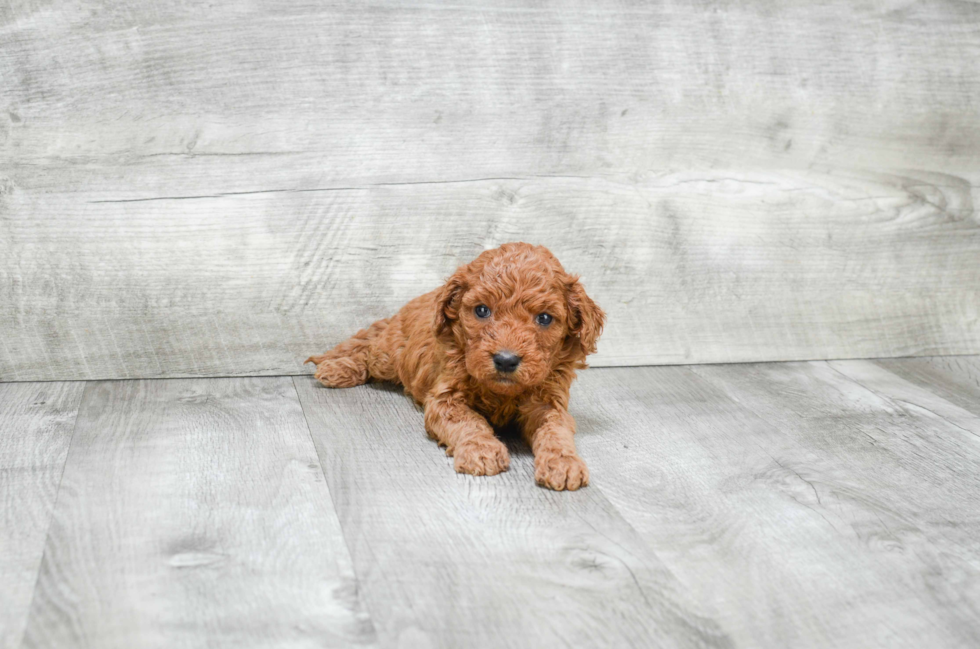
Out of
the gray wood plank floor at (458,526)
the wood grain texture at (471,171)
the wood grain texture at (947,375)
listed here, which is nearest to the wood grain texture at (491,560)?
the gray wood plank floor at (458,526)

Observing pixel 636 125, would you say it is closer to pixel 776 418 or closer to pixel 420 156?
pixel 420 156

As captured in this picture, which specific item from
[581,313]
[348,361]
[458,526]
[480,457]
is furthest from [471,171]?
[458,526]

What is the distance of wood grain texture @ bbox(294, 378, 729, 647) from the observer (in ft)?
5.37

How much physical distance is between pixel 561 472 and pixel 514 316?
431mm

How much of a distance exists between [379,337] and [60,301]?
1.07 metres

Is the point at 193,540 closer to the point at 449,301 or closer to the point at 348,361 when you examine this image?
the point at 449,301

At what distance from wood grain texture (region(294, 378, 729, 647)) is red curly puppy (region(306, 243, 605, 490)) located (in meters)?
0.08

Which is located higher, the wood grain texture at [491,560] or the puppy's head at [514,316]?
the puppy's head at [514,316]

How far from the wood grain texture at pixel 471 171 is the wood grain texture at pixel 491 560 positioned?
3.02ft

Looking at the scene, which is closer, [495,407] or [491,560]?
[491,560]

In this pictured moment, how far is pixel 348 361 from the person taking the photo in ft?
9.84

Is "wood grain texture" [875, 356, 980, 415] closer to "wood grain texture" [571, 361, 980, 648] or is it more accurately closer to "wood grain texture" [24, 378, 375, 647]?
"wood grain texture" [571, 361, 980, 648]

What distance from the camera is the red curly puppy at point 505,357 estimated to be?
2.29m

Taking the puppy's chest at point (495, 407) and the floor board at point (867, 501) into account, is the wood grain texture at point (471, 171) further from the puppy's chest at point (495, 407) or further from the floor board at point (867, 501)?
the puppy's chest at point (495, 407)
